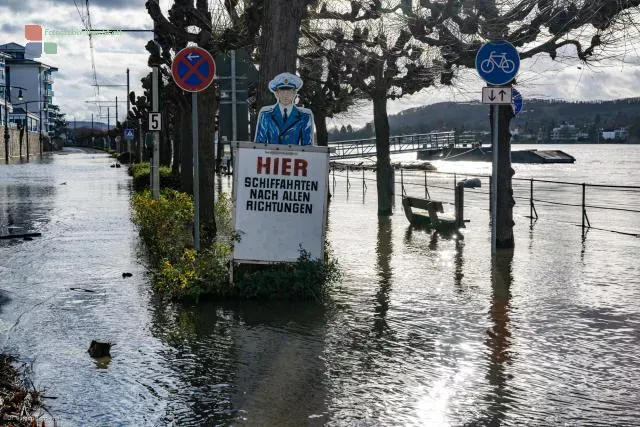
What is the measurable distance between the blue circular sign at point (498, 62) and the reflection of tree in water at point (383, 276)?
3170 millimetres

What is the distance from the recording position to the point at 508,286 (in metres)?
11.4

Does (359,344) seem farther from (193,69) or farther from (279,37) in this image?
(193,69)

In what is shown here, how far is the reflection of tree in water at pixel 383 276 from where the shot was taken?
891 cm

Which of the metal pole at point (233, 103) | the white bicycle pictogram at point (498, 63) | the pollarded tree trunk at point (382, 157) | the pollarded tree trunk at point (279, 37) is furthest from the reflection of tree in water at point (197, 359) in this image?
the pollarded tree trunk at point (382, 157)

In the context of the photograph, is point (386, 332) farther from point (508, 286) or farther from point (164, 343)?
point (508, 286)

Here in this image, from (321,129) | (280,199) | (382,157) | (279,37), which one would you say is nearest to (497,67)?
(279,37)

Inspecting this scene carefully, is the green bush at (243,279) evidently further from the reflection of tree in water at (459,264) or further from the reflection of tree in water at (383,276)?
the reflection of tree in water at (459,264)

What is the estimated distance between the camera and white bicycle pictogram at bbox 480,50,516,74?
13398mm

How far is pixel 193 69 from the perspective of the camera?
482 inches

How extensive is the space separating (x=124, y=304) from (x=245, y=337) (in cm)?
232

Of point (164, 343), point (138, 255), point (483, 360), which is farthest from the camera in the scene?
point (138, 255)

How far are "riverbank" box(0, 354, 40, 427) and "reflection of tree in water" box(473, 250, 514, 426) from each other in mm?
2844

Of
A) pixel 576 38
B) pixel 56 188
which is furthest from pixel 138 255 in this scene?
pixel 56 188

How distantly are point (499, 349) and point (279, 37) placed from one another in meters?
5.51
